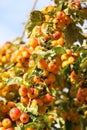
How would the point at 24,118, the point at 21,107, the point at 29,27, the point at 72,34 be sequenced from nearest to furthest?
the point at 24,118 < the point at 21,107 < the point at 72,34 < the point at 29,27

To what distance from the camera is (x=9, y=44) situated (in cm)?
297

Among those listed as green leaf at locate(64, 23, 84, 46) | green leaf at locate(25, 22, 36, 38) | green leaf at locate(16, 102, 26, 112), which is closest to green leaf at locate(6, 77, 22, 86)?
green leaf at locate(16, 102, 26, 112)

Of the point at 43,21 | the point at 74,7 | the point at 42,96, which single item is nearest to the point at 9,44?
the point at 43,21

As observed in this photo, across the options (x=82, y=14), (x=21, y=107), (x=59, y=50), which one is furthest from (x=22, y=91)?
(x=82, y=14)

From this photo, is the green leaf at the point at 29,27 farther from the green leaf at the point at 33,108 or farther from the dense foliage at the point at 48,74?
the green leaf at the point at 33,108

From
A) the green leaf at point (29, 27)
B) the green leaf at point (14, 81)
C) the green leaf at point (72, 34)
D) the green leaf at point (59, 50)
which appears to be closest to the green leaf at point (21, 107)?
the green leaf at point (14, 81)

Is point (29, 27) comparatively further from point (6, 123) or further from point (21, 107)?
point (6, 123)

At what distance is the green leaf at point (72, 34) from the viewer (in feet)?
8.83

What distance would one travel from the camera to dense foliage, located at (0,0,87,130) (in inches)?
91.7

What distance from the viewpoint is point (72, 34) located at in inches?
109

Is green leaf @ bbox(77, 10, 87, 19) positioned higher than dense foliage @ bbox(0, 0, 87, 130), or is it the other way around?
green leaf @ bbox(77, 10, 87, 19)

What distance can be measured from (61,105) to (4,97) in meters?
0.37

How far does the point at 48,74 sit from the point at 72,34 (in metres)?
0.46

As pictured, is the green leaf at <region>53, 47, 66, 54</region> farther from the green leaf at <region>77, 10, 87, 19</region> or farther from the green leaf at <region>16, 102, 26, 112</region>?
the green leaf at <region>77, 10, 87, 19</region>
